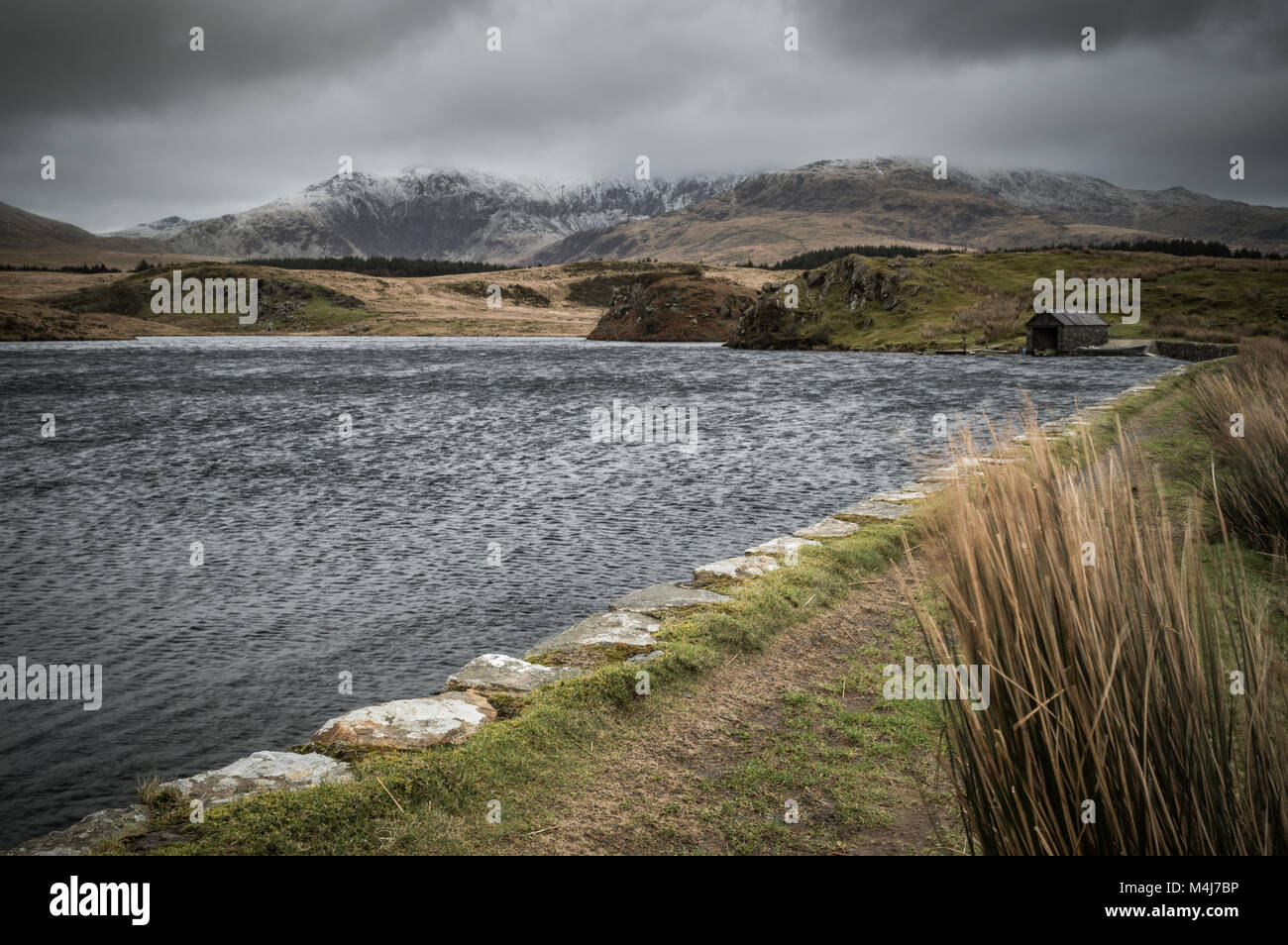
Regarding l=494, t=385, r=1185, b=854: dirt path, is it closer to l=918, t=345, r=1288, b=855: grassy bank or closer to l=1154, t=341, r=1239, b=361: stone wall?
l=918, t=345, r=1288, b=855: grassy bank

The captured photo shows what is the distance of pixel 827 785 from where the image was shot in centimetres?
614

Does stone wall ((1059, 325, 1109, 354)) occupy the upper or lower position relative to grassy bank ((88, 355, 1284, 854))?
upper

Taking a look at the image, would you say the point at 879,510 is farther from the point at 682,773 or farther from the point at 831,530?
the point at 682,773

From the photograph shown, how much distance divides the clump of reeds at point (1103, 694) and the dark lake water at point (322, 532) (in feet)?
5.70

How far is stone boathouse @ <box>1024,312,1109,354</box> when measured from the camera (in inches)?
2758

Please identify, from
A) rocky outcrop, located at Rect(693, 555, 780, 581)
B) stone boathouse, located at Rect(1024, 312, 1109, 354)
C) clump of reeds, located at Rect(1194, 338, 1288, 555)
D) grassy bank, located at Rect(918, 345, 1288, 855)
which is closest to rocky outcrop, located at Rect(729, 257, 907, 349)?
stone boathouse, located at Rect(1024, 312, 1109, 354)

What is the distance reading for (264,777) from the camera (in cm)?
599

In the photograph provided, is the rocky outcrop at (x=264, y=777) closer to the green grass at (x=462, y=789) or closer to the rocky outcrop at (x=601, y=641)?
the green grass at (x=462, y=789)

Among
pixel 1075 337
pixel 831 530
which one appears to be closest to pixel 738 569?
pixel 831 530

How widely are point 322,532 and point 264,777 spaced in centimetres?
1119

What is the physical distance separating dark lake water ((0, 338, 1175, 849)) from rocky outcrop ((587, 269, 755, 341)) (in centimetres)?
7599

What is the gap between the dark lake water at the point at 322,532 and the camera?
28.3 ft

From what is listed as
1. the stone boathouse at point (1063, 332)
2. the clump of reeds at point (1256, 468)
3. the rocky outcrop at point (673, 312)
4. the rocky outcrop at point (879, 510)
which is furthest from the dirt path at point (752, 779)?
the rocky outcrop at point (673, 312)
